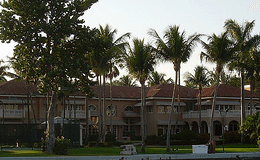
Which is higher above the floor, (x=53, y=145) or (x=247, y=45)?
(x=247, y=45)

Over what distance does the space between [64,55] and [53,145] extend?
5882 mm

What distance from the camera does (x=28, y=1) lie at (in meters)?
28.2

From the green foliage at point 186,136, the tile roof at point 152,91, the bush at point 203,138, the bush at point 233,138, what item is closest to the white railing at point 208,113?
the tile roof at point 152,91

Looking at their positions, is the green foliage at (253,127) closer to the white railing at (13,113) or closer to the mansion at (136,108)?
the mansion at (136,108)

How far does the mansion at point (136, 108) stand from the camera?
53812 mm

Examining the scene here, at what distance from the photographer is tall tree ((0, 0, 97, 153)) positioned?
92.0ft

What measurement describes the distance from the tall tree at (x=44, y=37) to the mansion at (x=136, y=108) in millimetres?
23326

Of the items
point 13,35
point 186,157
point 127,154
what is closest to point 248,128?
point 186,157

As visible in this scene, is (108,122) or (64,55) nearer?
(64,55)

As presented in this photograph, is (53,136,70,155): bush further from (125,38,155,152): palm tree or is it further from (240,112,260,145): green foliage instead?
(240,112,260,145): green foliage

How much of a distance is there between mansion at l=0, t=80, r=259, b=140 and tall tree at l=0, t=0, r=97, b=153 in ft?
76.5

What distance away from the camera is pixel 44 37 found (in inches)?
1136

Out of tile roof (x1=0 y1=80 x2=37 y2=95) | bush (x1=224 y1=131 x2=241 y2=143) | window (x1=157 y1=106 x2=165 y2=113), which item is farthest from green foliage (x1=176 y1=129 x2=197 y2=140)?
tile roof (x1=0 y1=80 x2=37 y2=95)

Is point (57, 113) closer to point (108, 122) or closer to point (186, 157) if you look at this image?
point (108, 122)
